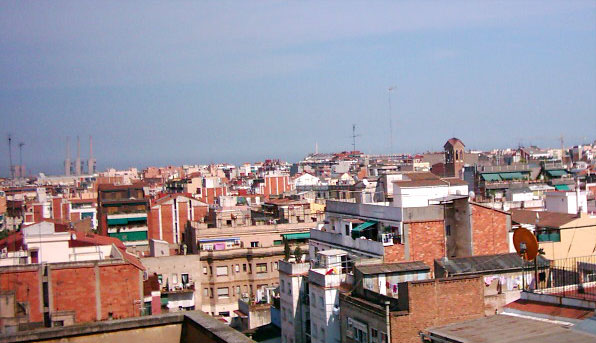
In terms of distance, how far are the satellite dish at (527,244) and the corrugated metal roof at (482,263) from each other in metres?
4.48

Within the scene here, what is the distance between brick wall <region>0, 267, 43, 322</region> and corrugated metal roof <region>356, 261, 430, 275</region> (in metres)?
10.0

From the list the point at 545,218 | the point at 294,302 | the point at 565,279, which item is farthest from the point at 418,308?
the point at 545,218

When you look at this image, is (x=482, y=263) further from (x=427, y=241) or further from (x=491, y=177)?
(x=491, y=177)

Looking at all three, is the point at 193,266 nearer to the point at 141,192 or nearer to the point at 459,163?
the point at 141,192

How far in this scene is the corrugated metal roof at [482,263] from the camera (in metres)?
23.7

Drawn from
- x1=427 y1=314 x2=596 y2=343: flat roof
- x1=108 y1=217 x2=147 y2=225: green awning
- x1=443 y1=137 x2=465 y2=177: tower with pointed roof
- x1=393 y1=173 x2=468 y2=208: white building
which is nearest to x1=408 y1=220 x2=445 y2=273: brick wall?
x1=393 y1=173 x2=468 y2=208: white building

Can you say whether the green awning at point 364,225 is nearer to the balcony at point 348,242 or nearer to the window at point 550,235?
the balcony at point 348,242

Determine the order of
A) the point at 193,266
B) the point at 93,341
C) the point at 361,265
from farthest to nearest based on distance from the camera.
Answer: the point at 193,266, the point at 361,265, the point at 93,341

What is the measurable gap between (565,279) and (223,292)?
2203 cm

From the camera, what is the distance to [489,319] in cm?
1631

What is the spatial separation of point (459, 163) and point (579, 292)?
6006 centimetres

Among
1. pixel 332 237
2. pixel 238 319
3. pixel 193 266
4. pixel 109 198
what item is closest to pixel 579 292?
pixel 332 237

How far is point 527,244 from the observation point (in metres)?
18.7

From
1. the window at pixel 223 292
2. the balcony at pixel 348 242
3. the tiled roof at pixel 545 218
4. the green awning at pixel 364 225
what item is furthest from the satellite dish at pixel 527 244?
the window at pixel 223 292
